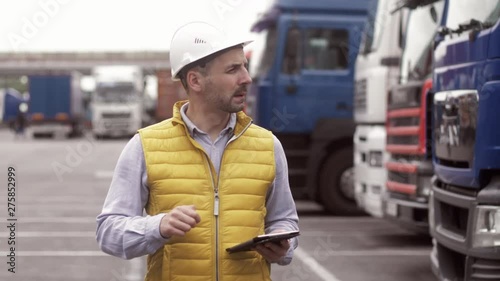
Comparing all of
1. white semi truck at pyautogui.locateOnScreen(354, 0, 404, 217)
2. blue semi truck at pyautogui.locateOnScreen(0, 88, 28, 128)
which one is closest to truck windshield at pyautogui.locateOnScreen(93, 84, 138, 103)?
blue semi truck at pyautogui.locateOnScreen(0, 88, 28, 128)

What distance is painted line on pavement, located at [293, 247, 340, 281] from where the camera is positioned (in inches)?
385

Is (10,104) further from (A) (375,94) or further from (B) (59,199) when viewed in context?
(A) (375,94)

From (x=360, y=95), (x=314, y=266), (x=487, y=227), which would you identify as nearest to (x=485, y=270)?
(x=487, y=227)

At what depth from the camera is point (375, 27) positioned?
13.0m

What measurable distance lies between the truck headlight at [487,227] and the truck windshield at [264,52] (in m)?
8.57

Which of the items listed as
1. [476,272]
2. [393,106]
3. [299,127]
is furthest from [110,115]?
[476,272]

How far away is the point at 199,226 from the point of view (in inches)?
148

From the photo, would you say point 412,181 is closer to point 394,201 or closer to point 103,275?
point 394,201

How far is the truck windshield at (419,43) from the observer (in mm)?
10766

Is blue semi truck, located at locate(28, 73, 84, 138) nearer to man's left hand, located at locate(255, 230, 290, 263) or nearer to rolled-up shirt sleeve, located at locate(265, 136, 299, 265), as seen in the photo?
rolled-up shirt sleeve, located at locate(265, 136, 299, 265)

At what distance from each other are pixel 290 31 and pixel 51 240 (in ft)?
14.3

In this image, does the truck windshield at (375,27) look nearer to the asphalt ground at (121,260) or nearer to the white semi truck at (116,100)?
the asphalt ground at (121,260)

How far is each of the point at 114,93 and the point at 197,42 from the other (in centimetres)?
4516

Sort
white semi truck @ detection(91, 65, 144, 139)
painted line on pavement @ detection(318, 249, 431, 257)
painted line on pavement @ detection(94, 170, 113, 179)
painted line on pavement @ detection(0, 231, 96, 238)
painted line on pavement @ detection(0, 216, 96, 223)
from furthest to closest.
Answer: white semi truck @ detection(91, 65, 144, 139) → painted line on pavement @ detection(94, 170, 113, 179) → painted line on pavement @ detection(0, 216, 96, 223) → painted line on pavement @ detection(0, 231, 96, 238) → painted line on pavement @ detection(318, 249, 431, 257)
